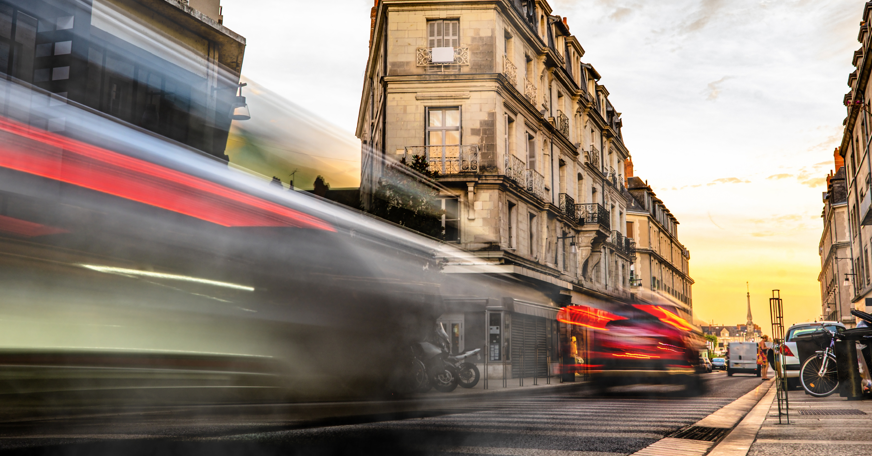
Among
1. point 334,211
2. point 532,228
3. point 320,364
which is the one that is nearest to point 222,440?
point 320,364

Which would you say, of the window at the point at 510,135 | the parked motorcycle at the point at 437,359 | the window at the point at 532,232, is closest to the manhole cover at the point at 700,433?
the parked motorcycle at the point at 437,359

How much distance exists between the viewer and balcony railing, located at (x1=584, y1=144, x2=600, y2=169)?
36122 mm

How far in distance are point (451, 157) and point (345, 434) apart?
18.5m

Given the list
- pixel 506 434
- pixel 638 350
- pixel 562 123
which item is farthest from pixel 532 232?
pixel 506 434

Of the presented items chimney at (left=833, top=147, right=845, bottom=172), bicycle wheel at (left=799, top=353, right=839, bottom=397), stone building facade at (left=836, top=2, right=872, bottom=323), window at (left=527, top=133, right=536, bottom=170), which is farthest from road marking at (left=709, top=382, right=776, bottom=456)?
chimney at (left=833, top=147, right=845, bottom=172)

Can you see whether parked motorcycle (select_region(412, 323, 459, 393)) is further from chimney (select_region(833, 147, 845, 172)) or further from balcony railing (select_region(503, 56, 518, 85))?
chimney (select_region(833, 147, 845, 172))

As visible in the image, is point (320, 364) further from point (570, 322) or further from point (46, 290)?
point (570, 322)

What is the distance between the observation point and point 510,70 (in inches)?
1024

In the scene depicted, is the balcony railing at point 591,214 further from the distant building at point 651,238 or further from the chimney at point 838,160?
the chimney at point 838,160

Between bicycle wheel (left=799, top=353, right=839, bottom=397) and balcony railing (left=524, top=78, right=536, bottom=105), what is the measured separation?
56.8 ft

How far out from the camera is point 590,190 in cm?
3653

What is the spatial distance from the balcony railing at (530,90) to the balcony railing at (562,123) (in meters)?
3.42

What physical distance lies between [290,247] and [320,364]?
32.6 inches

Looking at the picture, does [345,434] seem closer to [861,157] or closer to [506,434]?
[506,434]
